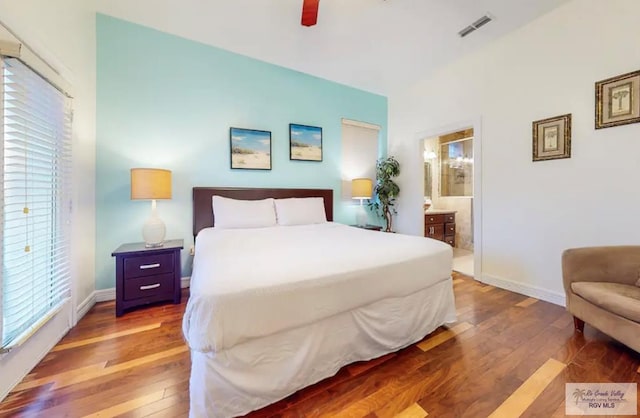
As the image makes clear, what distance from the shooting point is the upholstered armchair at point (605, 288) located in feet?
5.01

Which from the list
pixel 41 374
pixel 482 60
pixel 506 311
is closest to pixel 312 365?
pixel 41 374

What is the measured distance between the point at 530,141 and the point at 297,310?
3.01 metres

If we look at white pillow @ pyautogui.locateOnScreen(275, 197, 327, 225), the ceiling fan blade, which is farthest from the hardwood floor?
the ceiling fan blade

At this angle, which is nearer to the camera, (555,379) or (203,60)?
(555,379)

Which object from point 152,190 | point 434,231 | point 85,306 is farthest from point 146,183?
point 434,231

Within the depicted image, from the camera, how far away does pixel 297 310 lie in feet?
3.94

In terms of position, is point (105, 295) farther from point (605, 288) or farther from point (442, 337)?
point (605, 288)

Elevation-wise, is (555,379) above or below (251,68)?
below

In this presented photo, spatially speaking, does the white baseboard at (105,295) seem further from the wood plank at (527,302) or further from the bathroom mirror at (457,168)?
the bathroom mirror at (457,168)

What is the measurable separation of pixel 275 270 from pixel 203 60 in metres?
2.91

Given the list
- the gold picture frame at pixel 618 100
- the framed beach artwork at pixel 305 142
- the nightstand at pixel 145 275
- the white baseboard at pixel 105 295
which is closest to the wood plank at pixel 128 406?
the nightstand at pixel 145 275

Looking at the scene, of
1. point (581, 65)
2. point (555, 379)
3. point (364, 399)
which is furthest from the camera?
point (581, 65)

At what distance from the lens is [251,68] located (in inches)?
126

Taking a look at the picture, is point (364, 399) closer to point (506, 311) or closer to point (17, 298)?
point (506, 311)
